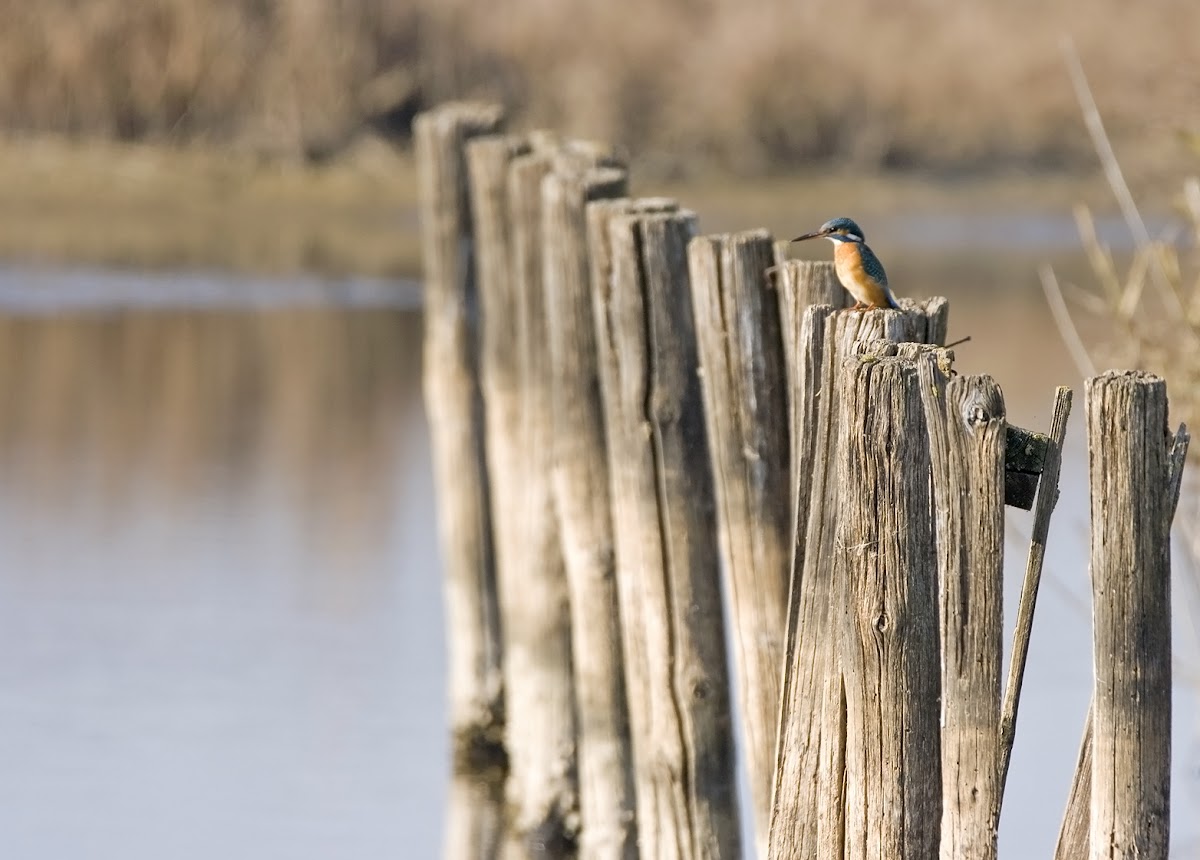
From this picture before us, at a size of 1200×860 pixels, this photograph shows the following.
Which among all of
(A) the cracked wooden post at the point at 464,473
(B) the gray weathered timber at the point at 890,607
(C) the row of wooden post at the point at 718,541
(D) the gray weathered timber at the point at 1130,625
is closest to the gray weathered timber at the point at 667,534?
(C) the row of wooden post at the point at 718,541

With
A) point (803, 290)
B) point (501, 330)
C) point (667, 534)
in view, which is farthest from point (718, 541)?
point (501, 330)

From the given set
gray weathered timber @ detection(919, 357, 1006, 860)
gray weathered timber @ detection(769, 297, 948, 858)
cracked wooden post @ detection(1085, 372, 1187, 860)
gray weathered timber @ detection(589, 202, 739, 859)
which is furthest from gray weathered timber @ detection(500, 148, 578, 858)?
cracked wooden post @ detection(1085, 372, 1187, 860)

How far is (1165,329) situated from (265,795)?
360 centimetres

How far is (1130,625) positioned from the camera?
3486 millimetres

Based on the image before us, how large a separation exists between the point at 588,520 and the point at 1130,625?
299cm

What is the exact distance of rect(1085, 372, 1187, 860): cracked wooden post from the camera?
11.3ft

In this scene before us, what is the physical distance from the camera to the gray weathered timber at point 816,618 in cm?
396

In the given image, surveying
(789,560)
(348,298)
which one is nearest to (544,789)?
(789,560)

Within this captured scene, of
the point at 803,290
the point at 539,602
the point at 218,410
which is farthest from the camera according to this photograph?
the point at 218,410

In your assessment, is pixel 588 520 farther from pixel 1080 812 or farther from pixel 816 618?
pixel 1080 812

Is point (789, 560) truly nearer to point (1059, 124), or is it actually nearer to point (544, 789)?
point (544, 789)

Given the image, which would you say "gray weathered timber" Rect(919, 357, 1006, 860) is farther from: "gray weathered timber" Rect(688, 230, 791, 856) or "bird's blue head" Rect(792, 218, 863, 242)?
"gray weathered timber" Rect(688, 230, 791, 856)

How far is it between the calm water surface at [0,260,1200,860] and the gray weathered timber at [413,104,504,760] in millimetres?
381

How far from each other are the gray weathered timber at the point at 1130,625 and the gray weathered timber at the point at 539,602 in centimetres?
347
